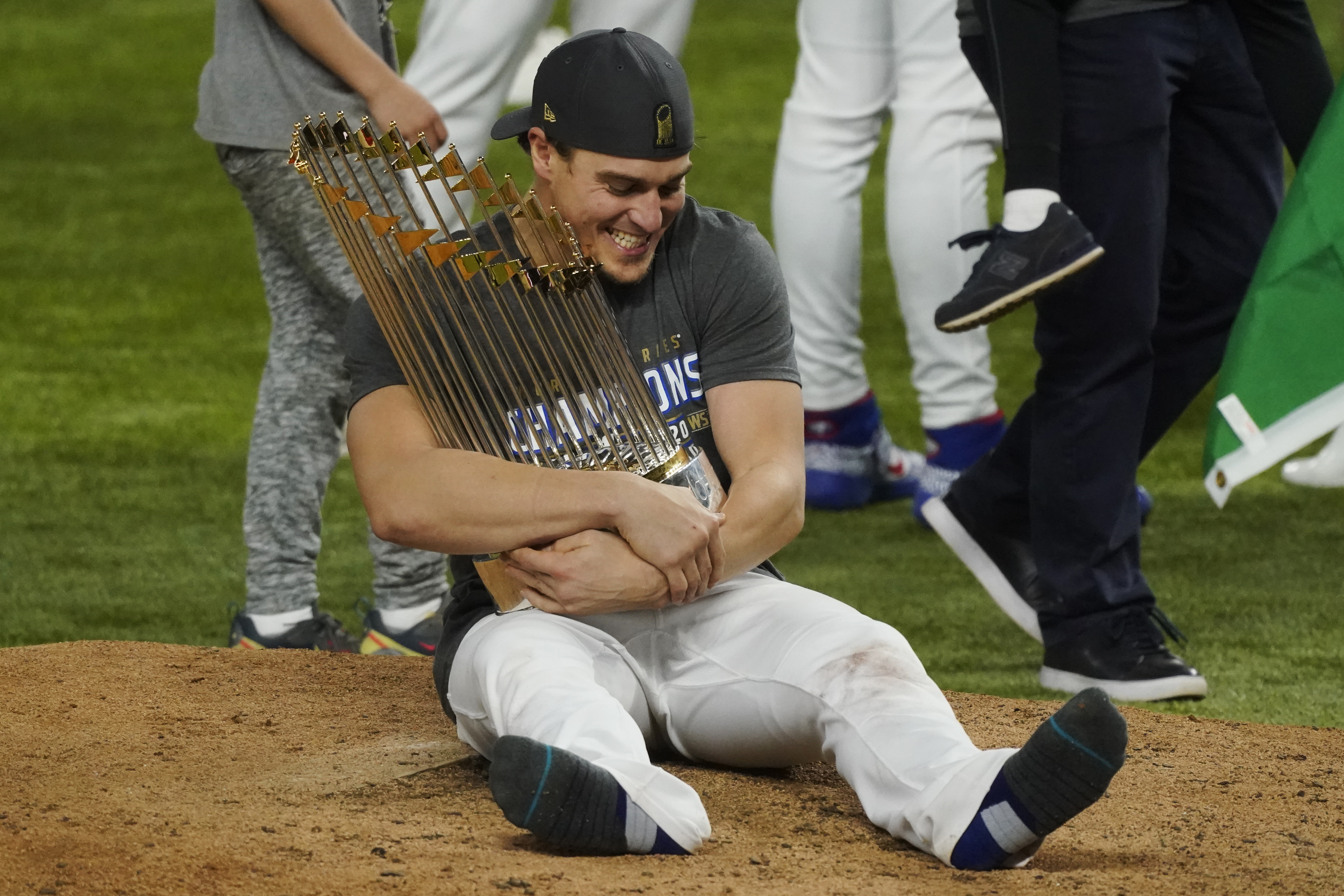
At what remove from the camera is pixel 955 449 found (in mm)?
5273

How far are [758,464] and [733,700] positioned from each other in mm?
366

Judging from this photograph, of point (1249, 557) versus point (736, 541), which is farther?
point (1249, 557)

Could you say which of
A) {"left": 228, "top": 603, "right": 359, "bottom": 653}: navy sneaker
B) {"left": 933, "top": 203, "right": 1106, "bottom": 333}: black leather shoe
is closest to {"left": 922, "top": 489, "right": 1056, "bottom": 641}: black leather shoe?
{"left": 933, "top": 203, "right": 1106, "bottom": 333}: black leather shoe

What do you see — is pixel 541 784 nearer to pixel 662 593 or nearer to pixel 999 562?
pixel 662 593

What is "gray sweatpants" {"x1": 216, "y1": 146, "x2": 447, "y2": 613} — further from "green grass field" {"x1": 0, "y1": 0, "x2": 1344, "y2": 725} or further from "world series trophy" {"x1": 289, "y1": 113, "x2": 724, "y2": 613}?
"world series trophy" {"x1": 289, "y1": 113, "x2": 724, "y2": 613}

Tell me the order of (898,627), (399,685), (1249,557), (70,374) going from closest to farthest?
(399,685) < (898,627) < (1249,557) < (70,374)

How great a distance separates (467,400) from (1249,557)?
106 inches

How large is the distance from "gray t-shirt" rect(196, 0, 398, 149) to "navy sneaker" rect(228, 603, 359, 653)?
0.98 metres

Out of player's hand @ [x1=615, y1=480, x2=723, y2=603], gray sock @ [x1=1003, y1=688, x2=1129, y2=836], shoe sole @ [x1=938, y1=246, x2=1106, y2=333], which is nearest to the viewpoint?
gray sock @ [x1=1003, y1=688, x2=1129, y2=836]

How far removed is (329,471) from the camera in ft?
12.9

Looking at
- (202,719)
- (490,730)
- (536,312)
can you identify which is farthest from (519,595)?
(202,719)

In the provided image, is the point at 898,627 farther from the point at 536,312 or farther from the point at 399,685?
the point at 536,312

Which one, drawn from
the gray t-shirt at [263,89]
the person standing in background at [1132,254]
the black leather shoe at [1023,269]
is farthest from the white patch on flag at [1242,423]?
the gray t-shirt at [263,89]

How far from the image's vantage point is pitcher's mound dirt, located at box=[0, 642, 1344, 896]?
7.75 ft
